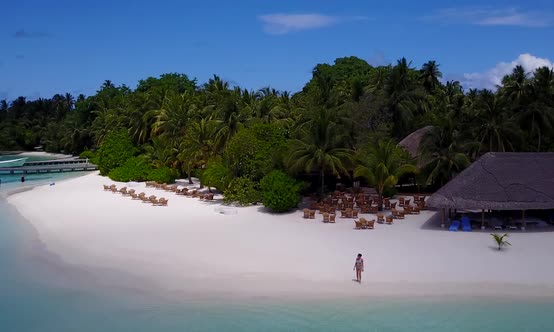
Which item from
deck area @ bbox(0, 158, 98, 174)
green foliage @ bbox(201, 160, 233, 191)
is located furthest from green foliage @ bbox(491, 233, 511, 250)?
deck area @ bbox(0, 158, 98, 174)

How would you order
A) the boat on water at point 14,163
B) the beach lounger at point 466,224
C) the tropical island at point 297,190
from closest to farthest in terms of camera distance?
the tropical island at point 297,190 < the beach lounger at point 466,224 < the boat on water at point 14,163

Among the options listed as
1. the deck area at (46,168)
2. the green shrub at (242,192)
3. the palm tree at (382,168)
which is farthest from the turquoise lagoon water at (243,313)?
the deck area at (46,168)

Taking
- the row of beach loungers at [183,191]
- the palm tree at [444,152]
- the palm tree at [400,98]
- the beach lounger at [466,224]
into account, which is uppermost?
the palm tree at [400,98]

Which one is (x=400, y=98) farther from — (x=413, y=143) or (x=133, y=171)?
(x=133, y=171)

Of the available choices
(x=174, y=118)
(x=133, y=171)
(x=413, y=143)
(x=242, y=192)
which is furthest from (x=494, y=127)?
(x=133, y=171)

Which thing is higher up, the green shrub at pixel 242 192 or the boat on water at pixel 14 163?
the boat on water at pixel 14 163

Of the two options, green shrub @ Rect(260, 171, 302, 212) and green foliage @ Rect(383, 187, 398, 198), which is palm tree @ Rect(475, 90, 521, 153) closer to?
green foliage @ Rect(383, 187, 398, 198)

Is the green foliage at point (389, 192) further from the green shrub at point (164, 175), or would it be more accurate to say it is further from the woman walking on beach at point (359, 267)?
the green shrub at point (164, 175)

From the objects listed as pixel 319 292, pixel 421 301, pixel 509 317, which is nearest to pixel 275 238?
pixel 319 292
